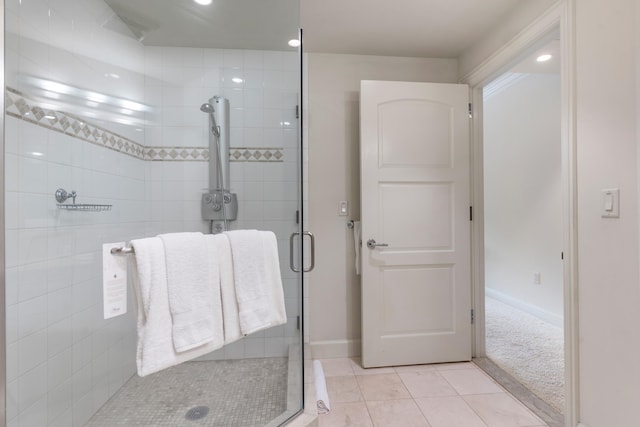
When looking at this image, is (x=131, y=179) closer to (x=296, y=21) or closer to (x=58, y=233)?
(x=58, y=233)

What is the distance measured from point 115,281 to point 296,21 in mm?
1724

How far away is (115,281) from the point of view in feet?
3.80

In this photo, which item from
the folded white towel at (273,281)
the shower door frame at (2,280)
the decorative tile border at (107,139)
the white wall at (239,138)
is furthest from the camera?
the white wall at (239,138)

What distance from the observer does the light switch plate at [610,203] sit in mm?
1234

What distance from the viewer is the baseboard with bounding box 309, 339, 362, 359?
2.30 metres

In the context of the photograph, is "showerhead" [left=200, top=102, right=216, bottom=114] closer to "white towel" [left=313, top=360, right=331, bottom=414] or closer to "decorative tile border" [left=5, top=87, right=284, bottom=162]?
Answer: "decorative tile border" [left=5, top=87, right=284, bottom=162]

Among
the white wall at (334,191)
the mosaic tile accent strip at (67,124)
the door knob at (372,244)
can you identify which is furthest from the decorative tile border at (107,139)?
the door knob at (372,244)

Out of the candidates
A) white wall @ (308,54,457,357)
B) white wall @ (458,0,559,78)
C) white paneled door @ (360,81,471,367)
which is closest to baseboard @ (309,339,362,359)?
white wall @ (308,54,457,357)

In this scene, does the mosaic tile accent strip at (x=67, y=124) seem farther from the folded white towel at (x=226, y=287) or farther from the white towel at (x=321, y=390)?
the white towel at (x=321, y=390)

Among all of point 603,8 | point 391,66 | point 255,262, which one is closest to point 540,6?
point 603,8

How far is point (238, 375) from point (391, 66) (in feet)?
7.88

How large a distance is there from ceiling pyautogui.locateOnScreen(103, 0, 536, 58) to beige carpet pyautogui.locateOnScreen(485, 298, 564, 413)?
7.50ft

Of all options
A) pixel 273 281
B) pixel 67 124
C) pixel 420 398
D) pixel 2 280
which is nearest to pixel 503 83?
pixel 420 398

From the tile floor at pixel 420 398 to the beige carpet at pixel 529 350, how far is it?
8.8 inches
